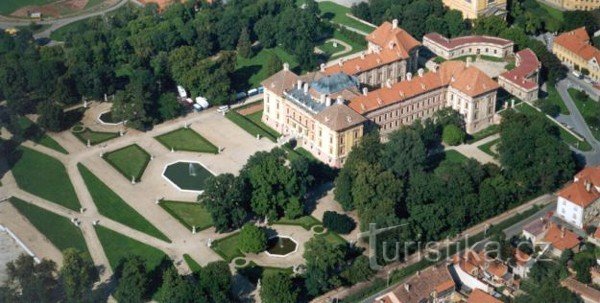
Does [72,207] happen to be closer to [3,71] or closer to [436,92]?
[3,71]

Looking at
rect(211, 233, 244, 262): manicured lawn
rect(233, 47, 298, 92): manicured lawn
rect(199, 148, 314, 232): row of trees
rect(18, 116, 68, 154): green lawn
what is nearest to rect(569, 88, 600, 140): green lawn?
rect(199, 148, 314, 232): row of trees

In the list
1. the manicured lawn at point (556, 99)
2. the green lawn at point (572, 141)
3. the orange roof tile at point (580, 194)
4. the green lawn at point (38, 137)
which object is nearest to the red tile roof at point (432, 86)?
the green lawn at point (572, 141)

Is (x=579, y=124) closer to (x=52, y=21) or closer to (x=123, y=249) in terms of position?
(x=123, y=249)

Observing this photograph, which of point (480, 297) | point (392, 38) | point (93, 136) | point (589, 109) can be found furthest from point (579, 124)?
point (93, 136)

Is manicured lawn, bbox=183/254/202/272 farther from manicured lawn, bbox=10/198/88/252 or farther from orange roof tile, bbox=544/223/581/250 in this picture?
orange roof tile, bbox=544/223/581/250

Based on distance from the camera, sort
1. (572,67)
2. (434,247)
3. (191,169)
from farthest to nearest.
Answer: (572,67)
(191,169)
(434,247)

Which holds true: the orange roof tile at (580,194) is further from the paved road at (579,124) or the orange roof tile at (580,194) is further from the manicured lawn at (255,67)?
the manicured lawn at (255,67)

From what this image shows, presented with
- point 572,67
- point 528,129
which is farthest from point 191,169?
point 572,67
